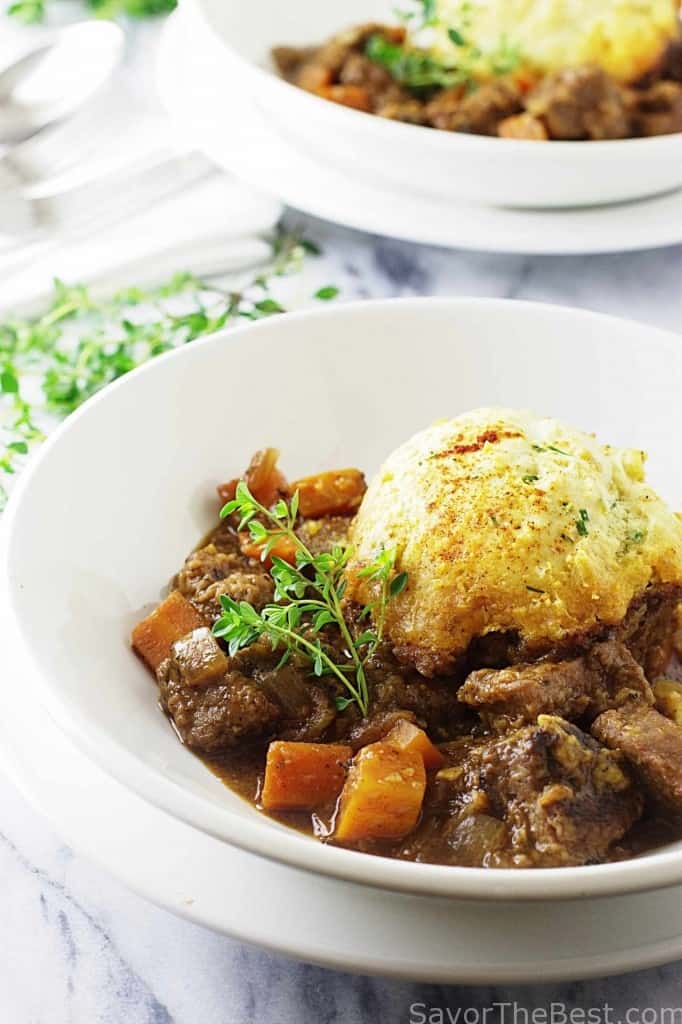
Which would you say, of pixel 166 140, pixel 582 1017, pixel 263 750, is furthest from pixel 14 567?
pixel 166 140

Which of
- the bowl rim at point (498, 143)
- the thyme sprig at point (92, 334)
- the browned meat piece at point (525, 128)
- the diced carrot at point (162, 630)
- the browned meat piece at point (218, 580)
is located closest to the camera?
the diced carrot at point (162, 630)

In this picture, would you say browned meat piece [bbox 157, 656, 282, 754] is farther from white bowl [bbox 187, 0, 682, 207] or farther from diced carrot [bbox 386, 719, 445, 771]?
white bowl [bbox 187, 0, 682, 207]

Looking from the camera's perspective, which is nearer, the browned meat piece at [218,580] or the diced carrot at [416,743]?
the diced carrot at [416,743]

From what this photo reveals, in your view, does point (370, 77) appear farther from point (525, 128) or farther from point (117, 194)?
point (117, 194)

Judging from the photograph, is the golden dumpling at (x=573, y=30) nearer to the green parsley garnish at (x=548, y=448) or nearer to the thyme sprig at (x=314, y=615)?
the green parsley garnish at (x=548, y=448)

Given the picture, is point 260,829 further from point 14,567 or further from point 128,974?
point 14,567

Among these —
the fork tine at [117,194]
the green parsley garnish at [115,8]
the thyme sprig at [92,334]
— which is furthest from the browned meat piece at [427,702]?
the green parsley garnish at [115,8]

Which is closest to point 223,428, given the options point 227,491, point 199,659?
point 227,491
